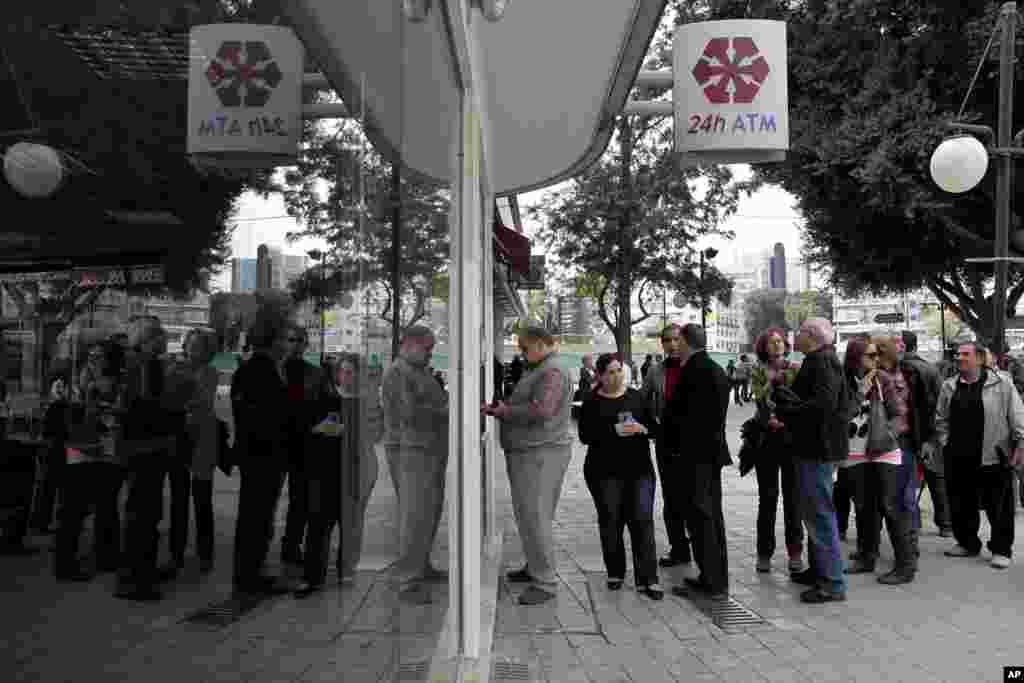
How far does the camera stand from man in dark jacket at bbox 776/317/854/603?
18.7 ft

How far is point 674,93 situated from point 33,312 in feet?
23.2

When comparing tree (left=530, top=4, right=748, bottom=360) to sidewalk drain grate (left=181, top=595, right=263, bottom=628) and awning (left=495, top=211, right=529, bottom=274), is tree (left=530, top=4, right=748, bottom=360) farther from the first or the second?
sidewalk drain grate (left=181, top=595, right=263, bottom=628)

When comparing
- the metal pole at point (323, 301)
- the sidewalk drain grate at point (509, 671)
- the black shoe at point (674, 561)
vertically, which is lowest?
the black shoe at point (674, 561)

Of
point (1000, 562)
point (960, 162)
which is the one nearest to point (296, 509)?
point (1000, 562)

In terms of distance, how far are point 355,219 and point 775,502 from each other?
592 centimetres

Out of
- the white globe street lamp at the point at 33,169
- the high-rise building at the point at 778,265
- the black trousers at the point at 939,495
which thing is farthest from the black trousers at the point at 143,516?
the high-rise building at the point at 778,265

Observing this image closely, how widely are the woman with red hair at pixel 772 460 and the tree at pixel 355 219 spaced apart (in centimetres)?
445

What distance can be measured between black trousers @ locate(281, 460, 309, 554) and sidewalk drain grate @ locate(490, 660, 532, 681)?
3341 mm

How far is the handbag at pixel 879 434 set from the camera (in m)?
6.39

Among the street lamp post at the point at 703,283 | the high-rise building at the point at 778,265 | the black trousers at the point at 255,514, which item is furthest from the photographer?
the high-rise building at the point at 778,265

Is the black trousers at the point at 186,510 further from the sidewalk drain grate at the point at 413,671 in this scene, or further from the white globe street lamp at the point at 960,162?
the white globe street lamp at the point at 960,162

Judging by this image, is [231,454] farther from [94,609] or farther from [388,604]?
[388,604]

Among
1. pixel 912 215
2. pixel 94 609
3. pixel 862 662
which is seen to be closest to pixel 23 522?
pixel 94 609

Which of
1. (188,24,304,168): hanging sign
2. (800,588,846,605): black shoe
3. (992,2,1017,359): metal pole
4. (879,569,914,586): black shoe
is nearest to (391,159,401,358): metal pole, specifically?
(188,24,304,168): hanging sign
